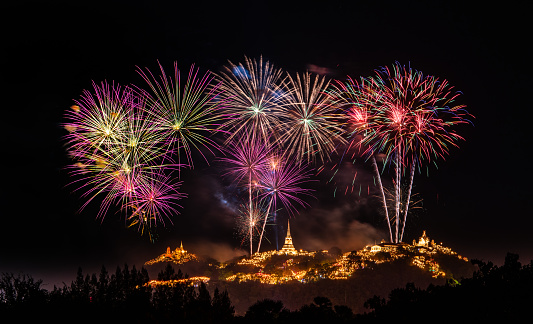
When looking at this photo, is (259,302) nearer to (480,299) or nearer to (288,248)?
(480,299)

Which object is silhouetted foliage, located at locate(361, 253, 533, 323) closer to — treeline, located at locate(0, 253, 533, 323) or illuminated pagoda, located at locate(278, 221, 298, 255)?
treeline, located at locate(0, 253, 533, 323)

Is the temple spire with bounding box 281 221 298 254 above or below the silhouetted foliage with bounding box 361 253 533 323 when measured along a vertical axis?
above

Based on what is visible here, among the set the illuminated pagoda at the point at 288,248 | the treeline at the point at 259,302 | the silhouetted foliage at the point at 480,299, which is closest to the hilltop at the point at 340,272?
the illuminated pagoda at the point at 288,248

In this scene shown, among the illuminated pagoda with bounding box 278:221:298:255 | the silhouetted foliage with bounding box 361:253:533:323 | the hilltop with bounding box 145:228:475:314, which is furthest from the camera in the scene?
the illuminated pagoda with bounding box 278:221:298:255

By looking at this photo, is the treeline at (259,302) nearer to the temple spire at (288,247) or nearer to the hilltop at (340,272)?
the hilltop at (340,272)

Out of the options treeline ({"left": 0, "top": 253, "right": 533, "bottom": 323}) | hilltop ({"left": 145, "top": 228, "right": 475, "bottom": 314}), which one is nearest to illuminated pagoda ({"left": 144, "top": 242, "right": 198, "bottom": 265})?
hilltop ({"left": 145, "top": 228, "right": 475, "bottom": 314})

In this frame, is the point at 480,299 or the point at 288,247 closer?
the point at 480,299

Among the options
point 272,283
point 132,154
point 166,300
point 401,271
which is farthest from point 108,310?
point 272,283

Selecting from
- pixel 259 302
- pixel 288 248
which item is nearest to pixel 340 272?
pixel 288 248

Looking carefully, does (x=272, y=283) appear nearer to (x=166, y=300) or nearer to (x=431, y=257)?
(x=431, y=257)
